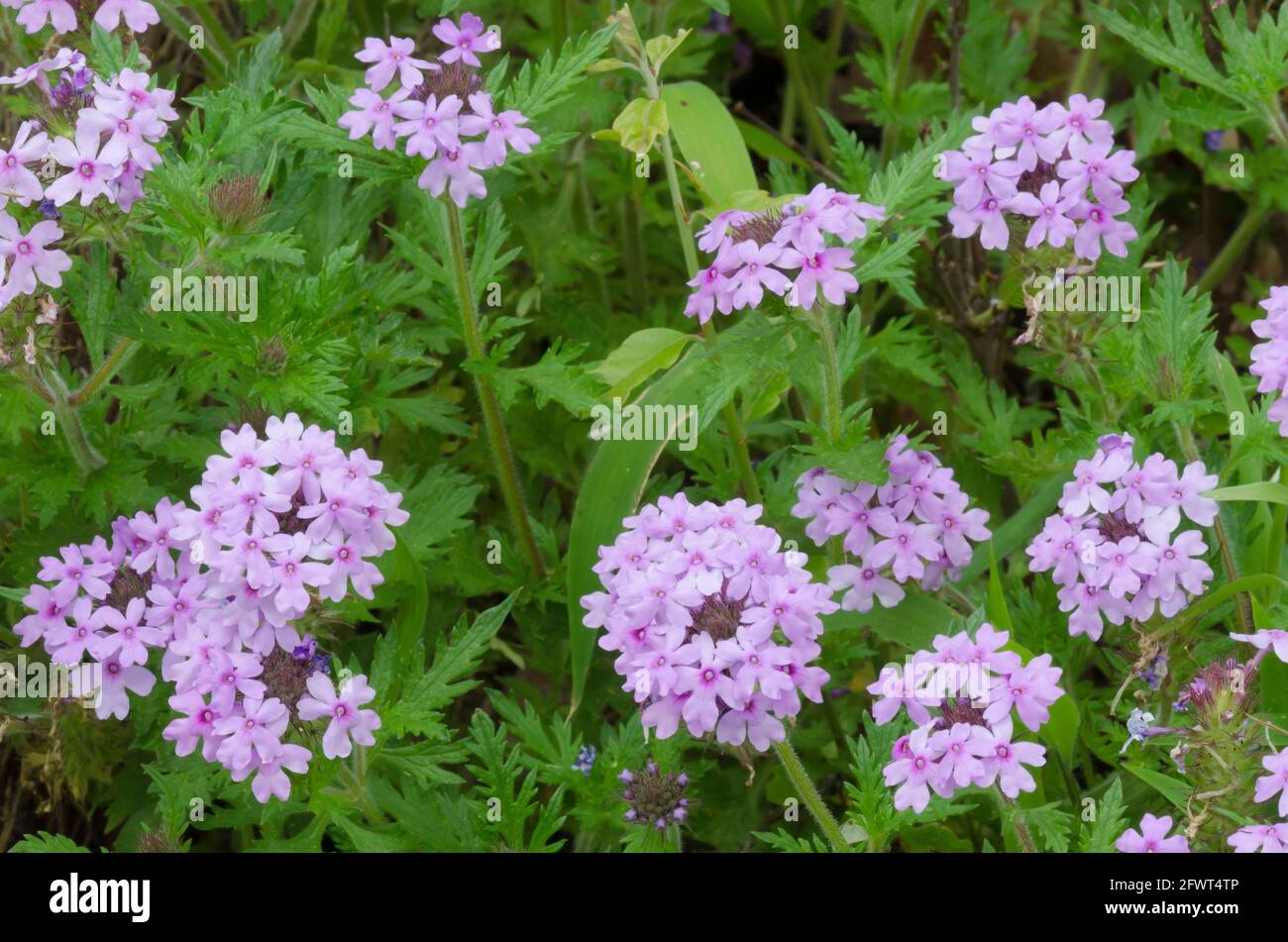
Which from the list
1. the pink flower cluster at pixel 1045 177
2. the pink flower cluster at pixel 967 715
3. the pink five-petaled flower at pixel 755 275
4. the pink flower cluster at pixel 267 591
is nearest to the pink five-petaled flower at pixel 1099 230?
the pink flower cluster at pixel 1045 177

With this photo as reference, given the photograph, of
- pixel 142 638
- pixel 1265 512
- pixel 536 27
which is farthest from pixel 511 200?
pixel 1265 512

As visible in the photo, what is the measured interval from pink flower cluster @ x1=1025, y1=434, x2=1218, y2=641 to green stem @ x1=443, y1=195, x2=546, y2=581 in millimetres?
1242

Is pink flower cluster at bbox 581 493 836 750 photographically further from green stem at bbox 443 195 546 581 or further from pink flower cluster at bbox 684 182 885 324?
green stem at bbox 443 195 546 581

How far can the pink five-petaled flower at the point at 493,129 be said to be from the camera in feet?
10.1

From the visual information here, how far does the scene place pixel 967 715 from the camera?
2639 millimetres

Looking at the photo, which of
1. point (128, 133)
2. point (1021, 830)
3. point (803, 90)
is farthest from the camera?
point (803, 90)

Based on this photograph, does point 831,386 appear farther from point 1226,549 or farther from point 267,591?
point 267,591

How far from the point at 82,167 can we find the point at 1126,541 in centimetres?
207

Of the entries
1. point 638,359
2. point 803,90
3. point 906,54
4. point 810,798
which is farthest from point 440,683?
point 803,90

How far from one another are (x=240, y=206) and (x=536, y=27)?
2050mm

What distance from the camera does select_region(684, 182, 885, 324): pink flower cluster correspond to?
2.90 m

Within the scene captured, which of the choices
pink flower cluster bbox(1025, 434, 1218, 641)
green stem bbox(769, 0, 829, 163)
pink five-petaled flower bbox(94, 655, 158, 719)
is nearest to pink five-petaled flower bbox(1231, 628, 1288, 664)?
pink flower cluster bbox(1025, 434, 1218, 641)

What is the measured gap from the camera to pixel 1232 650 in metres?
3.17

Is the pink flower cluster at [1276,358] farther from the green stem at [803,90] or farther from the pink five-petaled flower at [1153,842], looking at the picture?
the green stem at [803,90]
